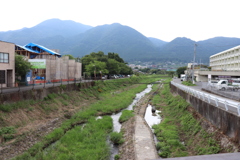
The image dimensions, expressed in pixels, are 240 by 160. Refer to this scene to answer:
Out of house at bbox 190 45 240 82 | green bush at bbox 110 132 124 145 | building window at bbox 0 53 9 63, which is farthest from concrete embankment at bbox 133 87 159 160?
house at bbox 190 45 240 82

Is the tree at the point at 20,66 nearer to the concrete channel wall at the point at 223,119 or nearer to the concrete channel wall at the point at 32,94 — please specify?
the concrete channel wall at the point at 32,94

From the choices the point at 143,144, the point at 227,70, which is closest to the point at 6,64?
the point at 143,144

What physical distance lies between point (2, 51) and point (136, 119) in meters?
19.6

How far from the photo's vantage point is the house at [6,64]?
2467 centimetres

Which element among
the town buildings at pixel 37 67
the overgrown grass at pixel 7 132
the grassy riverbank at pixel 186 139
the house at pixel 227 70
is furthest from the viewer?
the house at pixel 227 70

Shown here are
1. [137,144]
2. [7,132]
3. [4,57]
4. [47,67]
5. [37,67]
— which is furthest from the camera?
[47,67]

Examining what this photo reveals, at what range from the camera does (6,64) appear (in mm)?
25281

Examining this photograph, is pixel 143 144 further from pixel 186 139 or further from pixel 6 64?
pixel 6 64

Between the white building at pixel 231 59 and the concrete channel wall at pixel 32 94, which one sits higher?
the white building at pixel 231 59

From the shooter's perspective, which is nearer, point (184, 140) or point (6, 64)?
point (184, 140)

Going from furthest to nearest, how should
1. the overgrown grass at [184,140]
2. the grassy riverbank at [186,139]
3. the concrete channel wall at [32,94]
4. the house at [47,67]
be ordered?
the house at [47,67] < the concrete channel wall at [32,94] < the overgrown grass at [184,140] < the grassy riverbank at [186,139]

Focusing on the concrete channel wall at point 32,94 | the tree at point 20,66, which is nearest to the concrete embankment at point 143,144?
the concrete channel wall at point 32,94

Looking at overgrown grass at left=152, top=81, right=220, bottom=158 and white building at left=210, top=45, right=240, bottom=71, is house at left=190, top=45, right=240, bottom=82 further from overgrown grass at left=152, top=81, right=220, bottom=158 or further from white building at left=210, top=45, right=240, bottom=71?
overgrown grass at left=152, top=81, right=220, bottom=158

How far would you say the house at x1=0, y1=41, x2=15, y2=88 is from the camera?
24.7 metres
